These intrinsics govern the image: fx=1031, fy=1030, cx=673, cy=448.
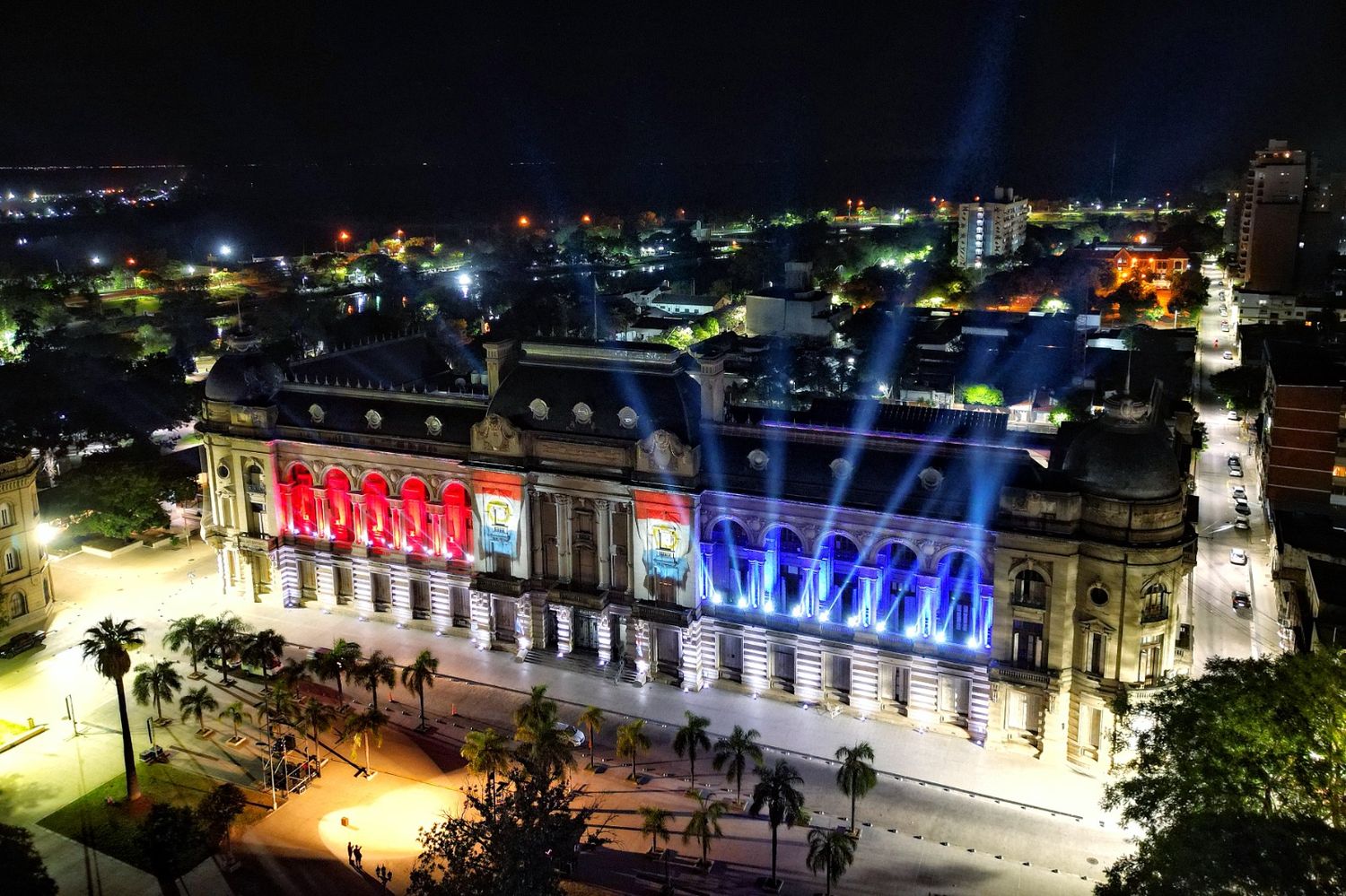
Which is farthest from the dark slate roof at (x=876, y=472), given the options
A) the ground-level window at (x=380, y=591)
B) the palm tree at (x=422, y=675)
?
the ground-level window at (x=380, y=591)

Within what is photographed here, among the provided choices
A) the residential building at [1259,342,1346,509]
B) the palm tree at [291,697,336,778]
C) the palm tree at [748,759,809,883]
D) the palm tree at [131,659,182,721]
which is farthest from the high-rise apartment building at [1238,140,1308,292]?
the palm tree at [131,659,182,721]

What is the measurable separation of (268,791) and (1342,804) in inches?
1812

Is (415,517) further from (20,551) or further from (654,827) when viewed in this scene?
(654,827)

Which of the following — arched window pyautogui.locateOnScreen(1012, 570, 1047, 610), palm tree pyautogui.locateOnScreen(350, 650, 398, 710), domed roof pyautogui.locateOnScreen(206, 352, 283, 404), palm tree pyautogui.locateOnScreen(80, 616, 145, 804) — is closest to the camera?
palm tree pyautogui.locateOnScreen(80, 616, 145, 804)

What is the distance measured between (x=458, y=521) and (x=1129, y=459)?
39.9 meters

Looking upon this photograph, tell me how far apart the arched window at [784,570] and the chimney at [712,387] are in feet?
25.6

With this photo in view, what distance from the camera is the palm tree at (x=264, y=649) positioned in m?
57.9

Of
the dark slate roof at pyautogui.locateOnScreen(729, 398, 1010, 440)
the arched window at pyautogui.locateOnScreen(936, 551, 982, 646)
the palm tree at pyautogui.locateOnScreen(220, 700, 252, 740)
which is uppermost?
the dark slate roof at pyautogui.locateOnScreen(729, 398, 1010, 440)

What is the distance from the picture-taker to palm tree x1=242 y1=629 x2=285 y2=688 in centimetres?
5788

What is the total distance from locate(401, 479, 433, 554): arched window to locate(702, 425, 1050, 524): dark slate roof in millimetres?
20250

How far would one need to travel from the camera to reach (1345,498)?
272 feet

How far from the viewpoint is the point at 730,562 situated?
59562 mm

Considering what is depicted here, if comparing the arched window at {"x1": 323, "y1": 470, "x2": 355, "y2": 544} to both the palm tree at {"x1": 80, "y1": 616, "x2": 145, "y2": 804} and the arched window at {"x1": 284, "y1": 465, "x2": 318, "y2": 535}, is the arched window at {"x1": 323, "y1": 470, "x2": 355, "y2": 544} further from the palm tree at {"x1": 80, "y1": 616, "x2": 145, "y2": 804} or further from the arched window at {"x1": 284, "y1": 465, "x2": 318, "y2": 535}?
the palm tree at {"x1": 80, "y1": 616, "x2": 145, "y2": 804}

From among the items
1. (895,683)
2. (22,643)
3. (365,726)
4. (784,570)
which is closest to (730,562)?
(784,570)
